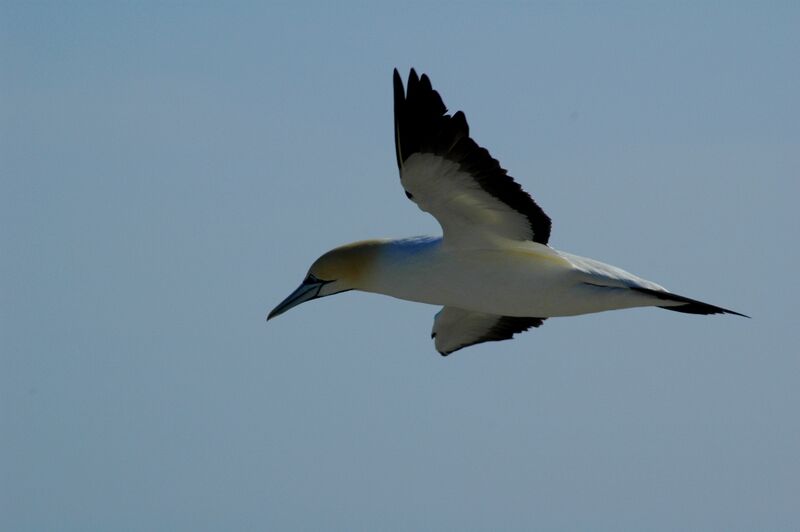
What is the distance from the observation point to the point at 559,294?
13.1 metres

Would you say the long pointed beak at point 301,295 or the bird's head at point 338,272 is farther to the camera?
the long pointed beak at point 301,295

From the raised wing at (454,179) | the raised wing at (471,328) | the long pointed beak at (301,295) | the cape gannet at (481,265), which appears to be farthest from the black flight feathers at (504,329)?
the raised wing at (454,179)

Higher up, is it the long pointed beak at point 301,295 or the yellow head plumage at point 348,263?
the yellow head plumage at point 348,263

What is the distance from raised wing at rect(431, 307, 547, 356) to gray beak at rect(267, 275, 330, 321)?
5.41ft

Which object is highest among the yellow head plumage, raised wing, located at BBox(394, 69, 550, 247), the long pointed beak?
raised wing, located at BBox(394, 69, 550, 247)

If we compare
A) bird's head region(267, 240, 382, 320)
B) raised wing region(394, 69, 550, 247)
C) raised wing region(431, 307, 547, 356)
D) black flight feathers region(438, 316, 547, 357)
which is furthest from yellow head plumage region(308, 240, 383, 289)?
black flight feathers region(438, 316, 547, 357)

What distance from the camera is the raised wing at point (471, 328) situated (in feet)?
49.1

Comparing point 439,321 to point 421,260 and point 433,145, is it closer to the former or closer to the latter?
point 421,260

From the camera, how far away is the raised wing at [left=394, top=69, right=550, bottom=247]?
466 inches

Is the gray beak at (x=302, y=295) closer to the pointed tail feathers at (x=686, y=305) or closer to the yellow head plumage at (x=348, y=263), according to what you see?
the yellow head plumage at (x=348, y=263)

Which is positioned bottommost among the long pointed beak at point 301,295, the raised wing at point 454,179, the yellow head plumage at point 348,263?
the long pointed beak at point 301,295

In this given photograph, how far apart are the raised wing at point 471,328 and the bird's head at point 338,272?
1642 mm

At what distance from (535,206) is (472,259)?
0.74 meters

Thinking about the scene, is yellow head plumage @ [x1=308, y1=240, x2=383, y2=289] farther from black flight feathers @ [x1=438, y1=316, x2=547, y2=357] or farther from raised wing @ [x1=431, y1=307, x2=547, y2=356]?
black flight feathers @ [x1=438, y1=316, x2=547, y2=357]
